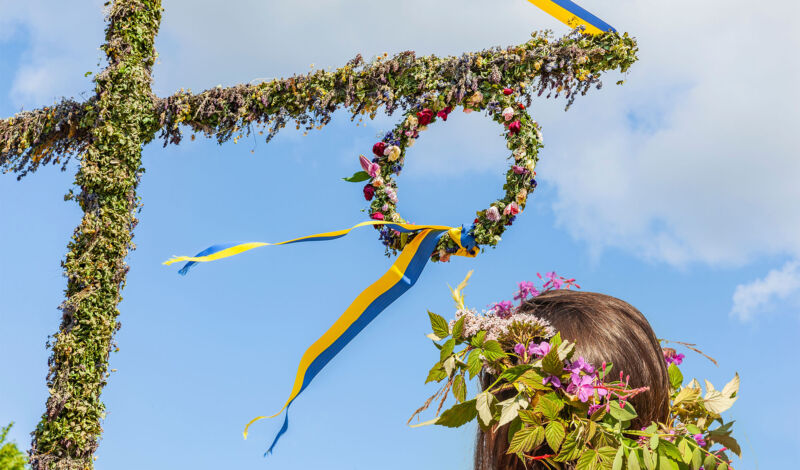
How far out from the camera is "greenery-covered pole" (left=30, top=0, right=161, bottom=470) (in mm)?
6227

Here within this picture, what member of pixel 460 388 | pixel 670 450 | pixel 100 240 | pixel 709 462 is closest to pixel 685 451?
pixel 670 450

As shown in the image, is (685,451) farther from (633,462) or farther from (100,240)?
(100,240)

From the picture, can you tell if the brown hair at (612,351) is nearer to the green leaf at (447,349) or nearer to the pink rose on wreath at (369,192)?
the green leaf at (447,349)

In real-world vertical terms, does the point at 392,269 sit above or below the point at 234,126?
below

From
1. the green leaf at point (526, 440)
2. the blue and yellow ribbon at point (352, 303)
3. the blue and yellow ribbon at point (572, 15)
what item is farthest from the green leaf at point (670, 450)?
the blue and yellow ribbon at point (572, 15)

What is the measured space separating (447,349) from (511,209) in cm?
256

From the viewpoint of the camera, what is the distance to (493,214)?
446 cm

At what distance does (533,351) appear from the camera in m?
1.97

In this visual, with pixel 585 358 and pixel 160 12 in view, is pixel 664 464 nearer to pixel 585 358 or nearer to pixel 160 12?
pixel 585 358

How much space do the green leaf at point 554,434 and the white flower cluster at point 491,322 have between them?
0.26 m

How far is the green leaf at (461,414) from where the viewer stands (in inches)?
77.5

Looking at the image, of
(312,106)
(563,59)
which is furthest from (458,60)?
(312,106)

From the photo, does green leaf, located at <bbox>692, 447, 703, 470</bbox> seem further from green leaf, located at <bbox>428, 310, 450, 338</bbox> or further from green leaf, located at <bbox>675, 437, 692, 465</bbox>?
green leaf, located at <bbox>428, 310, 450, 338</bbox>

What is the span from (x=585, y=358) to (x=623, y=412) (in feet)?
0.60
